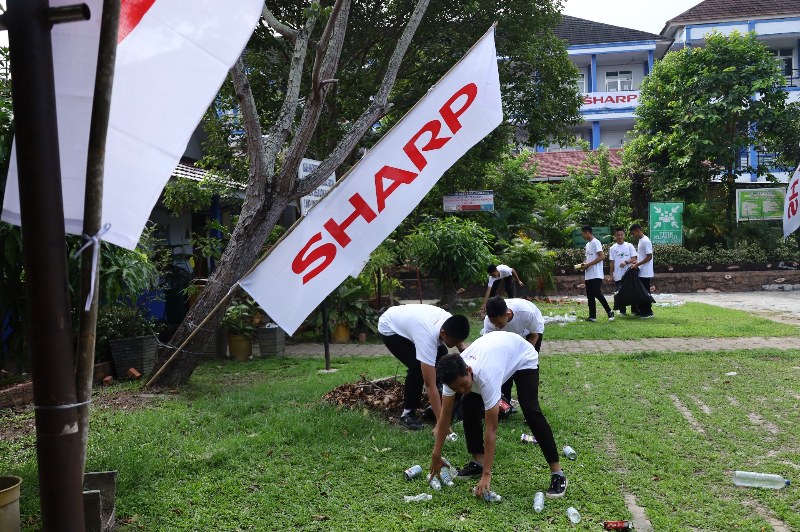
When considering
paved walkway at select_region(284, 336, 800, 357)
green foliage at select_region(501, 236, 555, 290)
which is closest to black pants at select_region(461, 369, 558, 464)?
paved walkway at select_region(284, 336, 800, 357)

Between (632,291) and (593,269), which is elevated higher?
(593,269)

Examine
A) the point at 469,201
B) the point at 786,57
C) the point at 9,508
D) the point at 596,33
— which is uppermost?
the point at 596,33

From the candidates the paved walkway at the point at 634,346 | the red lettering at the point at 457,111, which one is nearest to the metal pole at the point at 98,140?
the red lettering at the point at 457,111

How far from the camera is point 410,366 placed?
22.7ft

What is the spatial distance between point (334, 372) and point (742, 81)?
18449 millimetres

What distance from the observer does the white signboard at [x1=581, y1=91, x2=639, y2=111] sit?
121 ft

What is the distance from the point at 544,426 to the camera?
5.23 m

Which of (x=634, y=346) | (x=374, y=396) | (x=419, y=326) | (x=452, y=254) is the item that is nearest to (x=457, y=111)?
(x=419, y=326)

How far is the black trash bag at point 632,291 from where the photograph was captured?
554 inches

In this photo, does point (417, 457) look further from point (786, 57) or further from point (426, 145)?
point (786, 57)

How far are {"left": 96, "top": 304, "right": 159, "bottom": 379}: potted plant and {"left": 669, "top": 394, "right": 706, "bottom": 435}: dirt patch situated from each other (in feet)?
21.6

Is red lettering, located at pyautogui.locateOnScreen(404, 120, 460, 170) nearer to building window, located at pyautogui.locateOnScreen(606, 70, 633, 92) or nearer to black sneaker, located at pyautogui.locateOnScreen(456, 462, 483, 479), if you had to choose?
black sneaker, located at pyautogui.locateOnScreen(456, 462, 483, 479)

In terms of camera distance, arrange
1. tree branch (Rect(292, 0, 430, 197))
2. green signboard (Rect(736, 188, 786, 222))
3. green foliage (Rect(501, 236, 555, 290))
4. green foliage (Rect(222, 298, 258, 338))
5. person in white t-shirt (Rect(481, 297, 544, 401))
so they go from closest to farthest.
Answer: person in white t-shirt (Rect(481, 297, 544, 401)), tree branch (Rect(292, 0, 430, 197)), green foliage (Rect(222, 298, 258, 338)), green foliage (Rect(501, 236, 555, 290)), green signboard (Rect(736, 188, 786, 222))

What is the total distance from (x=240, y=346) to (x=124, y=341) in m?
2.03
